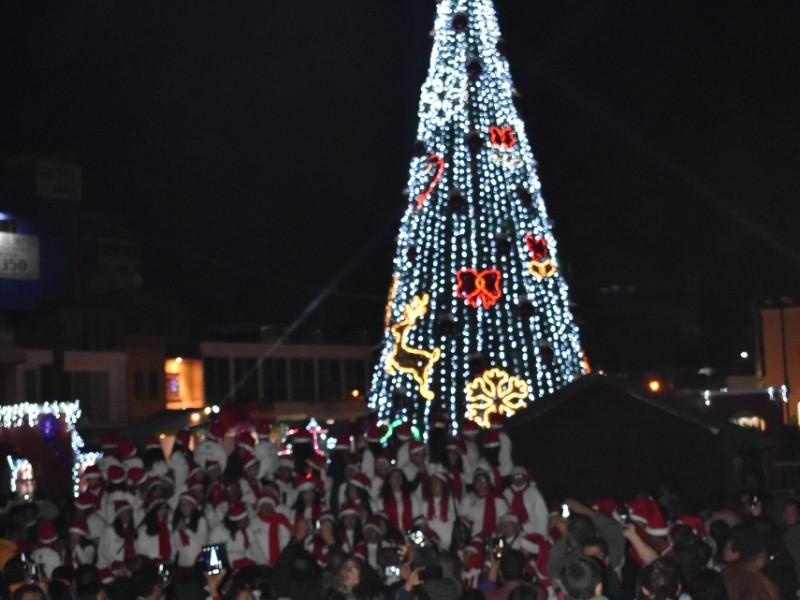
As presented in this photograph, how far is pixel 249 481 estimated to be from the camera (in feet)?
50.0

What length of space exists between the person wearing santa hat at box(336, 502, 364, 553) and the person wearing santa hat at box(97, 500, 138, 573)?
7.45 feet

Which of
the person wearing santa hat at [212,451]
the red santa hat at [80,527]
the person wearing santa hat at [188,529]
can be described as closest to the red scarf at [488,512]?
the person wearing santa hat at [188,529]

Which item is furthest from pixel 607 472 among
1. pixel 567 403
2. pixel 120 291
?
pixel 120 291

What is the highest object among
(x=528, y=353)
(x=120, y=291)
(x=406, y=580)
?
(x=120, y=291)

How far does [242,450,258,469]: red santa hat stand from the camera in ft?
51.3

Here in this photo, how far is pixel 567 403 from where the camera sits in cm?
1888

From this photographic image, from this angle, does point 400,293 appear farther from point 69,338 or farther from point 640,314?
point 640,314

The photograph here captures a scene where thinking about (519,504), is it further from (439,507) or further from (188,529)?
(188,529)

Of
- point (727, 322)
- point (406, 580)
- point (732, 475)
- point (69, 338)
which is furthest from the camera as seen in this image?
point (727, 322)

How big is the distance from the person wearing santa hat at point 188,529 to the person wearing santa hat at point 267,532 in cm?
48

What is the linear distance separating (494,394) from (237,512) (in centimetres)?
1103

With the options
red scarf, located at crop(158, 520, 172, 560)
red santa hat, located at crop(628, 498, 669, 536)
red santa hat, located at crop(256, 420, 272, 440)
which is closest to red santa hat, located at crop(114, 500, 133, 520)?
red scarf, located at crop(158, 520, 172, 560)

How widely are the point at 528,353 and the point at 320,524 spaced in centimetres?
1205

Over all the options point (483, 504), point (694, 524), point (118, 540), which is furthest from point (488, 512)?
point (694, 524)
